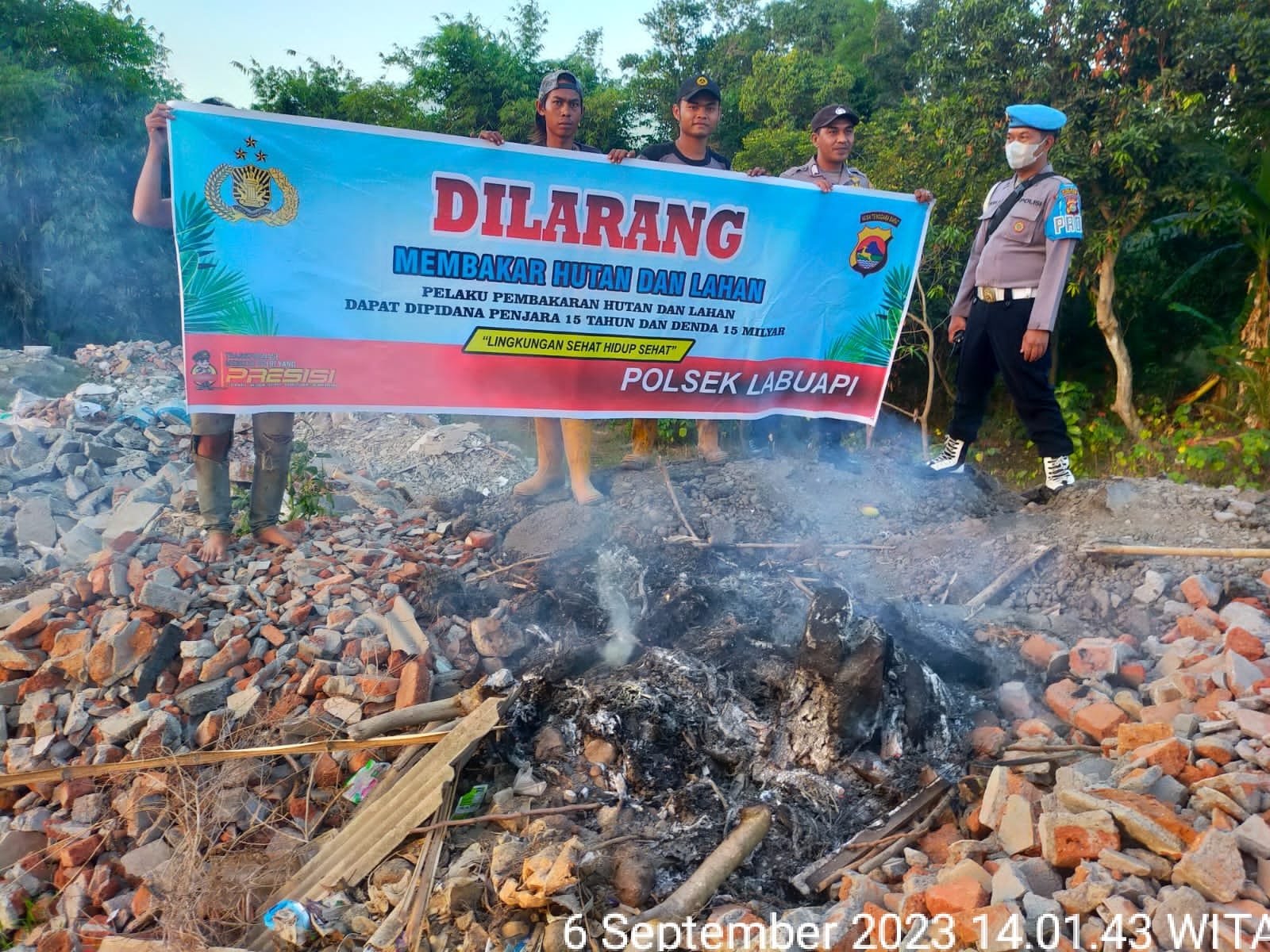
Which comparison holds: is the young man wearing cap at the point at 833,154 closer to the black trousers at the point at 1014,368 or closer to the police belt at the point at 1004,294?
the police belt at the point at 1004,294

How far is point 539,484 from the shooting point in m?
5.18

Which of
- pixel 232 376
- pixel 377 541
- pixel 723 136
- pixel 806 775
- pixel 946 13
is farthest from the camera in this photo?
pixel 723 136

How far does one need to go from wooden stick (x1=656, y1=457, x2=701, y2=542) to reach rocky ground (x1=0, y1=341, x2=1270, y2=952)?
4cm

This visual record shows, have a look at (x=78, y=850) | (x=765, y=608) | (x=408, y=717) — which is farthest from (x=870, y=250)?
(x=78, y=850)

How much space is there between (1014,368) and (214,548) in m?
4.33

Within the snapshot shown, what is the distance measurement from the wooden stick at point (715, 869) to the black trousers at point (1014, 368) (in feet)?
9.74

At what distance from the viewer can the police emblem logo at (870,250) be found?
4805 millimetres

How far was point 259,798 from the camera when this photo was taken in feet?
11.0

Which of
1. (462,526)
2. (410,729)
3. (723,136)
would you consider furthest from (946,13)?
(723,136)

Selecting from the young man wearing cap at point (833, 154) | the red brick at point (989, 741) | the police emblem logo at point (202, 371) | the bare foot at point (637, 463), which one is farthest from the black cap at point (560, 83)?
the red brick at point (989, 741)

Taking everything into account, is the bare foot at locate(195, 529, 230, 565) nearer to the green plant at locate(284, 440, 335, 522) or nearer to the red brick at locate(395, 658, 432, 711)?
the green plant at locate(284, 440, 335, 522)

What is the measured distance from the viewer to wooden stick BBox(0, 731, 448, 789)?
128 inches

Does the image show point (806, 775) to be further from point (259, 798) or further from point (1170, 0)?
point (1170, 0)

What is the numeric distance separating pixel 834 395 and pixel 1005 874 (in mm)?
3162
